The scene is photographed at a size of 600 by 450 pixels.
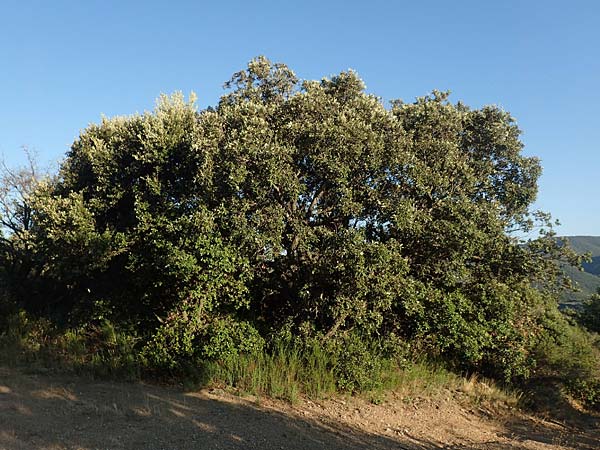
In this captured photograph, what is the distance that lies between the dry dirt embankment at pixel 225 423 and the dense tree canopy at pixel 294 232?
1.23 metres

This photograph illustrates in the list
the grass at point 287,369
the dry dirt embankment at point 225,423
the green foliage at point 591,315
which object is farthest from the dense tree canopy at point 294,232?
the green foliage at point 591,315

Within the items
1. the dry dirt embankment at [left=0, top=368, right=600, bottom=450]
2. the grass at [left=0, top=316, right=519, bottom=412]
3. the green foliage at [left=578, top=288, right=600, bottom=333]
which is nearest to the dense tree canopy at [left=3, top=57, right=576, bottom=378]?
the grass at [left=0, top=316, right=519, bottom=412]

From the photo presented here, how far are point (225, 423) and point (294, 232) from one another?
376 centimetres

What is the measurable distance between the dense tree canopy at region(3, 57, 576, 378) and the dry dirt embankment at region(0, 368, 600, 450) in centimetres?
123

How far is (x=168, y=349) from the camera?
9.33 metres

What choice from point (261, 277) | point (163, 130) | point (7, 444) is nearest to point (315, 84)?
point (163, 130)

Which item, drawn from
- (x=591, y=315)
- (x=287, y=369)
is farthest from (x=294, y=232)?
(x=591, y=315)

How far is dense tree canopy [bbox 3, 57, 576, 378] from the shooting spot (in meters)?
8.92

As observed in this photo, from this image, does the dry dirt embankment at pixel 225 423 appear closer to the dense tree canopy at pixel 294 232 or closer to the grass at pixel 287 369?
the grass at pixel 287 369

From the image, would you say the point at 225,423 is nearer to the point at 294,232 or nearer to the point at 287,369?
the point at 287,369

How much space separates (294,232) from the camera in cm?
939

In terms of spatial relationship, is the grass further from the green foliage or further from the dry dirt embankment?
the green foliage

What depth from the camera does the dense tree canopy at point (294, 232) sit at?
29.3 feet

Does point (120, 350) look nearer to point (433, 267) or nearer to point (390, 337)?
point (390, 337)
